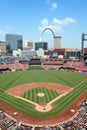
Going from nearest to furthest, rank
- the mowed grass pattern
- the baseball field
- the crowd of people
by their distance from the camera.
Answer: the crowd of people
the baseball field
the mowed grass pattern

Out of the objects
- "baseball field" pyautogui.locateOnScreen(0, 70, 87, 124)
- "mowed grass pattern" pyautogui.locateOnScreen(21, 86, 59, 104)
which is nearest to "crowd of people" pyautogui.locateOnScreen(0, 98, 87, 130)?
"baseball field" pyautogui.locateOnScreen(0, 70, 87, 124)

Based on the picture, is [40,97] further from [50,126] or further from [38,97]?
[50,126]

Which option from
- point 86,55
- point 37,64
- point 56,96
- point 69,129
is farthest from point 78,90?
point 86,55

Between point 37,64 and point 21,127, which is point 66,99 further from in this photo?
point 37,64

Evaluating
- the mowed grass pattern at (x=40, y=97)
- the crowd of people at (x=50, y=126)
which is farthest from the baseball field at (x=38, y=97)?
the crowd of people at (x=50, y=126)

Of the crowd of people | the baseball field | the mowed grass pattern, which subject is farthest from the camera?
the mowed grass pattern

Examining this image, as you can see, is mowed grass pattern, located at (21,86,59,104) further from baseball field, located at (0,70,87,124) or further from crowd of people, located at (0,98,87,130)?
crowd of people, located at (0,98,87,130)

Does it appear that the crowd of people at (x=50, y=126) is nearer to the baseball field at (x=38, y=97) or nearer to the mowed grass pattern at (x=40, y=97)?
the baseball field at (x=38, y=97)

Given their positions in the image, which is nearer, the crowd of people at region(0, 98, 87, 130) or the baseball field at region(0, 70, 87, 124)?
the crowd of people at region(0, 98, 87, 130)

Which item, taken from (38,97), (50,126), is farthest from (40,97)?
(50,126)
